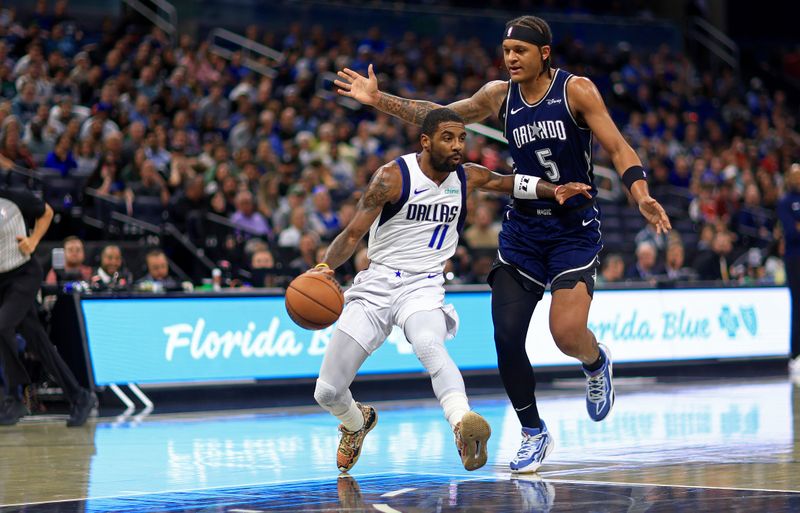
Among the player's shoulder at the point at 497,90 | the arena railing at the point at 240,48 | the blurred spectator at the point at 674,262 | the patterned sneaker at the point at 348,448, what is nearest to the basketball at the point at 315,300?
the patterned sneaker at the point at 348,448

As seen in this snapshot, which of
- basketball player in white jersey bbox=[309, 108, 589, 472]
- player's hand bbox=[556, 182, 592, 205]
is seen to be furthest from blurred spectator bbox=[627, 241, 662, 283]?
basketball player in white jersey bbox=[309, 108, 589, 472]

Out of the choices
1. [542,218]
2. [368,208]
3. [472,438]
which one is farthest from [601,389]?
[368,208]

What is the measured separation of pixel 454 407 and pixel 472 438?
28 centimetres

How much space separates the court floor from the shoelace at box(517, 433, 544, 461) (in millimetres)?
142

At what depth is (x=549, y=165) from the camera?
7.27 meters

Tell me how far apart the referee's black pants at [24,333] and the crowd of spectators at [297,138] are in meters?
1.92

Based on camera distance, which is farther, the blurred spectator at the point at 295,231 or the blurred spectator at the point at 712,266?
the blurred spectator at the point at 712,266

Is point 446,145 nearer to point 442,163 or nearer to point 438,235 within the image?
point 442,163

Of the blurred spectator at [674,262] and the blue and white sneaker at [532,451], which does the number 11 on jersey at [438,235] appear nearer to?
the blue and white sneaker at [532,451]

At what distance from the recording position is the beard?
23.1 feet

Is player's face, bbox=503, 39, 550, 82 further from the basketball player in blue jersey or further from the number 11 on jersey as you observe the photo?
the number 11 on jersey

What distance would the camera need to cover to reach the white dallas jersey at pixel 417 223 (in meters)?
7.08

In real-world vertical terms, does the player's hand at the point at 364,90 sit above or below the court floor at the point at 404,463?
above

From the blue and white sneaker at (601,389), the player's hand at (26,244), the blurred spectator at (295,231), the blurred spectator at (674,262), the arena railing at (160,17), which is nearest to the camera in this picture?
the blue and white sneaker at (601,389)
